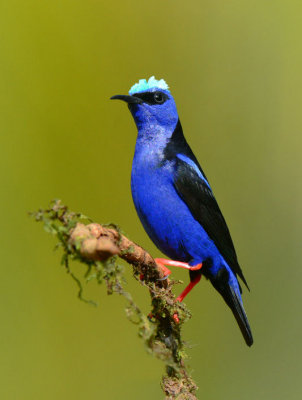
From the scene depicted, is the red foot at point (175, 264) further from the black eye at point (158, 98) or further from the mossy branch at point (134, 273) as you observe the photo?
the black eye at point (158, 98)

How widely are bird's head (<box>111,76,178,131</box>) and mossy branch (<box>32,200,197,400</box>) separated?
5.28 ft

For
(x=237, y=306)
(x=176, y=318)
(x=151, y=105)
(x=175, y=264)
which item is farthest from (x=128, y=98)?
(x=176, y=318)

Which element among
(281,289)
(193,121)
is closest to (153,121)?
(193,121)

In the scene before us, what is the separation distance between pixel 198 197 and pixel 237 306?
0.87 meters

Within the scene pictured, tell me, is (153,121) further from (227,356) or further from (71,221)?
(227,356)

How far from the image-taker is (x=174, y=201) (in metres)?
4.08

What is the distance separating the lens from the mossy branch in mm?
2396

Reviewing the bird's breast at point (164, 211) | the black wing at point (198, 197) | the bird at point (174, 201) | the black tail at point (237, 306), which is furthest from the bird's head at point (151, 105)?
the black tail at point (237, 306)

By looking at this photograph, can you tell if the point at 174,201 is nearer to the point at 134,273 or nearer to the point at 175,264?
the point at 175,264

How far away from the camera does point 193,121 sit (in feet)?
22.9

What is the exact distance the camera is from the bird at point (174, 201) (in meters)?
4.04

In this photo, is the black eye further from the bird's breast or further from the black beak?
the bird's breast

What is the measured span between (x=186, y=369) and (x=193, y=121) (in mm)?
4401

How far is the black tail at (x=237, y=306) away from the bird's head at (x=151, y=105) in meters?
1.24
